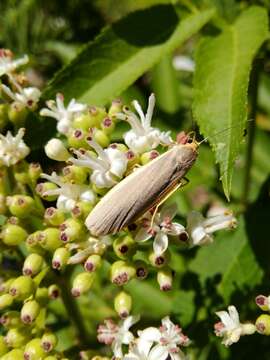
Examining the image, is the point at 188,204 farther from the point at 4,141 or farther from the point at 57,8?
the point at 57,8

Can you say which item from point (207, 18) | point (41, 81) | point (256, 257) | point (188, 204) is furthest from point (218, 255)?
point (41, 81)

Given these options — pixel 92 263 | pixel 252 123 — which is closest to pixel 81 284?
pixel 92 263

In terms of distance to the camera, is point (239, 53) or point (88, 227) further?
point (239, 53)

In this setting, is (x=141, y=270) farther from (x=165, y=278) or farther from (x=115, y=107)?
(x=115, y=107)

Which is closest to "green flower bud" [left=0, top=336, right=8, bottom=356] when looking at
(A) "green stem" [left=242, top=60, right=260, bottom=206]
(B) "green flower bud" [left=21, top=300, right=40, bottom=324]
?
(B) "green flower bud" [left=21, top=300, right=40, bottom=324]

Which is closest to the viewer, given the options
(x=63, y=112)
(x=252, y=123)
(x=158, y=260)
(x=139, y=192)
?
(x=139, y=192)

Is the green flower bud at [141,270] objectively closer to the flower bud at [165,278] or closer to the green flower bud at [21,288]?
the flower bud at [165,278]

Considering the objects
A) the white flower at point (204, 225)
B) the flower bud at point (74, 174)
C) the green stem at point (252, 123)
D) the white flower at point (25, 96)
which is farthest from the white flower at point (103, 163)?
the green stem at point (252, 123)
